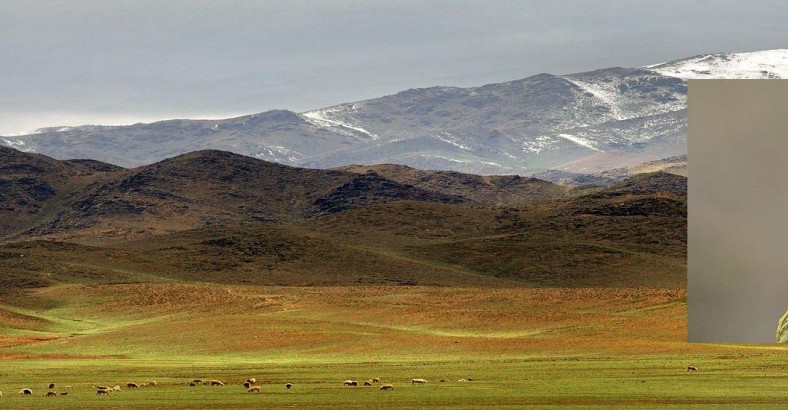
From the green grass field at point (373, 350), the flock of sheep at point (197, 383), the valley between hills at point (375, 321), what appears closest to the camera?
the green grass field at point (373, 350)

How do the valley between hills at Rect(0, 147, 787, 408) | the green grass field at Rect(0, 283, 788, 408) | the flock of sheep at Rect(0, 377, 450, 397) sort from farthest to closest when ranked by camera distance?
the flock of sheep at Rect(0, 377, 450, 397)
the valley between hills at Rect(0, 147, 787, 408)
the green grass field at Rect(0, 283, 788, 408)

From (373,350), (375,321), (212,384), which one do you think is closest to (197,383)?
(212,384)

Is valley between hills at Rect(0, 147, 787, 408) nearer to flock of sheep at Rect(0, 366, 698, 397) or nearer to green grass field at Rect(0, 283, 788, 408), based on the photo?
green grass field at Rect(0, 283, 788, 408)

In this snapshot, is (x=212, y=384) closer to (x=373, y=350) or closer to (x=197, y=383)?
(x=197, y=383)

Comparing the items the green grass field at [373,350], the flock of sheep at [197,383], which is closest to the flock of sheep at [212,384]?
the flock of sheep at [197,383]

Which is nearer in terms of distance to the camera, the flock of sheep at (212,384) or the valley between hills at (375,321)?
the valley between hills at (375,321)

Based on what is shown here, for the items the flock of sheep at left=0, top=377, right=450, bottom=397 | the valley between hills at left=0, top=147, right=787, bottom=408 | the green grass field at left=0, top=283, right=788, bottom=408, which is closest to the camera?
the green grass field at left=0, top=283, right=788, bottom=408

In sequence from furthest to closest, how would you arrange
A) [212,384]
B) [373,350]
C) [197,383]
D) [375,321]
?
[375,321] → [373,350] → [197,383] → [212,384]

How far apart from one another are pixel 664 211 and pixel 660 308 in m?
113

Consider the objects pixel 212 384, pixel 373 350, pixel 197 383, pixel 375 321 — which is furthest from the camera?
pixel 375 321

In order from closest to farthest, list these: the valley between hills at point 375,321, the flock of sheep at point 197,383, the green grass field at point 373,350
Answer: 1. the green grass field at point 373,350
2. the valley between hills at point 375,321
3. the flock of sheep at point 197,383

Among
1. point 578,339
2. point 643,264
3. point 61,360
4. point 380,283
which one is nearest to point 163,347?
point 61,360

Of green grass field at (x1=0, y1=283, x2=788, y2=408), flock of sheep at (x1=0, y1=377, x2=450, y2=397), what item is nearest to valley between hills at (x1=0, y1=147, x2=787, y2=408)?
green grass field at (x1=0, y1=283, x2=788, y2=408)

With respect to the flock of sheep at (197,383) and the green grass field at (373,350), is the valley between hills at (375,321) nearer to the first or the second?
the green grass field at (373,350)
